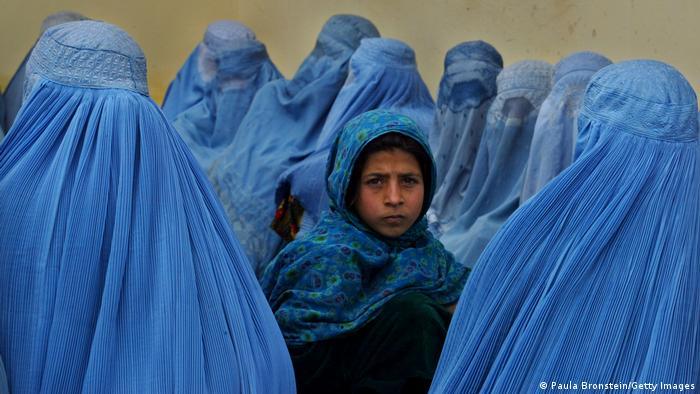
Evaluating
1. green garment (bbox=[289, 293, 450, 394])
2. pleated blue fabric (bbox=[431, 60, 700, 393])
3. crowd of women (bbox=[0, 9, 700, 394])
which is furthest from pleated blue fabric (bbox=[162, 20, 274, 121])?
pleated blue fabric (bbox=[431, 60, 700, 393])

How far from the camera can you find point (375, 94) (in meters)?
6.18

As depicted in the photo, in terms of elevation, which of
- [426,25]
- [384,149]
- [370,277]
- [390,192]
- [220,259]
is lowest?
[370,277]

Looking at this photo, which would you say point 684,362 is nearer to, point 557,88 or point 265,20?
point 557,88

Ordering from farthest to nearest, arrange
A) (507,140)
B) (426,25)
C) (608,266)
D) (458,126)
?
(426,25), (458,126), (507,140), (608,266)

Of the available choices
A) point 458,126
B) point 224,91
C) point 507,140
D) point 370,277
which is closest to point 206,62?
point 224,91

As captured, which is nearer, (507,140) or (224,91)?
(507,140)

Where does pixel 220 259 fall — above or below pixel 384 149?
below

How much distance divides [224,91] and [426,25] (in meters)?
1.16

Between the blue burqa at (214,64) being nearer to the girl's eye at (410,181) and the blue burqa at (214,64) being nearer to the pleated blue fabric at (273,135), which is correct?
the pleated blue fabric at (273,135)

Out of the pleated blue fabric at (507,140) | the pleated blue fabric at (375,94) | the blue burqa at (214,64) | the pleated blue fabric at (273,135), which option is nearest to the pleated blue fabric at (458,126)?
the pleated blue fabric at (507,140)

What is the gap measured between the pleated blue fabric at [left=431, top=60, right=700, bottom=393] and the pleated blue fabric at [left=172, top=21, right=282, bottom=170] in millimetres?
4041

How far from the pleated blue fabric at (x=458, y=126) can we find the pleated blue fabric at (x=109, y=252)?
230 cm

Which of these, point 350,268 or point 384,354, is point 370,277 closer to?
point 350,268

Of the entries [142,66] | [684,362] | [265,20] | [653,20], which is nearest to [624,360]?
[684,362]
